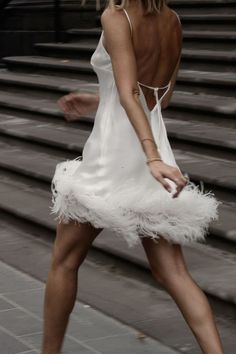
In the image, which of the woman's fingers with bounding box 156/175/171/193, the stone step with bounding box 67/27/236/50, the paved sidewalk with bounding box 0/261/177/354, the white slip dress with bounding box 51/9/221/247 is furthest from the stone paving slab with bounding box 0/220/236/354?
the stone step with bounding box 67/27/236/50

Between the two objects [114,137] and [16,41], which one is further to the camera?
[16,41]

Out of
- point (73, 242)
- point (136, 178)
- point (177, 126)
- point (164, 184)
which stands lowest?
point (177, 126)

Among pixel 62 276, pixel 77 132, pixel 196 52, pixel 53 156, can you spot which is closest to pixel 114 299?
pixel 62 276

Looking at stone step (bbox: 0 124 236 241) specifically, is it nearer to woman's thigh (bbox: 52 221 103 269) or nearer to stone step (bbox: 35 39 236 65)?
stone step (bbox: 35 39 236 65)

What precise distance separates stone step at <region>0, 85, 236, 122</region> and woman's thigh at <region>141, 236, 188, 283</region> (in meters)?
4.03

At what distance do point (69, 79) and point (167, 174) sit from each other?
24.2ft

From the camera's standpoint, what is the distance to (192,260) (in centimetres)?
598

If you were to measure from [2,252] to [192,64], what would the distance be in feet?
12.4

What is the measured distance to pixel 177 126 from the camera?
829 cm

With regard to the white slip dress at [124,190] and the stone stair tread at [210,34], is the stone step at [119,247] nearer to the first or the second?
the white slip dress at [124,190]

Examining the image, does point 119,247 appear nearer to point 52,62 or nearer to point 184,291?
point 184,291

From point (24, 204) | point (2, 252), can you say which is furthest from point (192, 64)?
point (2, 252)

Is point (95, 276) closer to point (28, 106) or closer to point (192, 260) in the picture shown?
point (192, 260)

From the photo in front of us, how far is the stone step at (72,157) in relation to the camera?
6543mm
